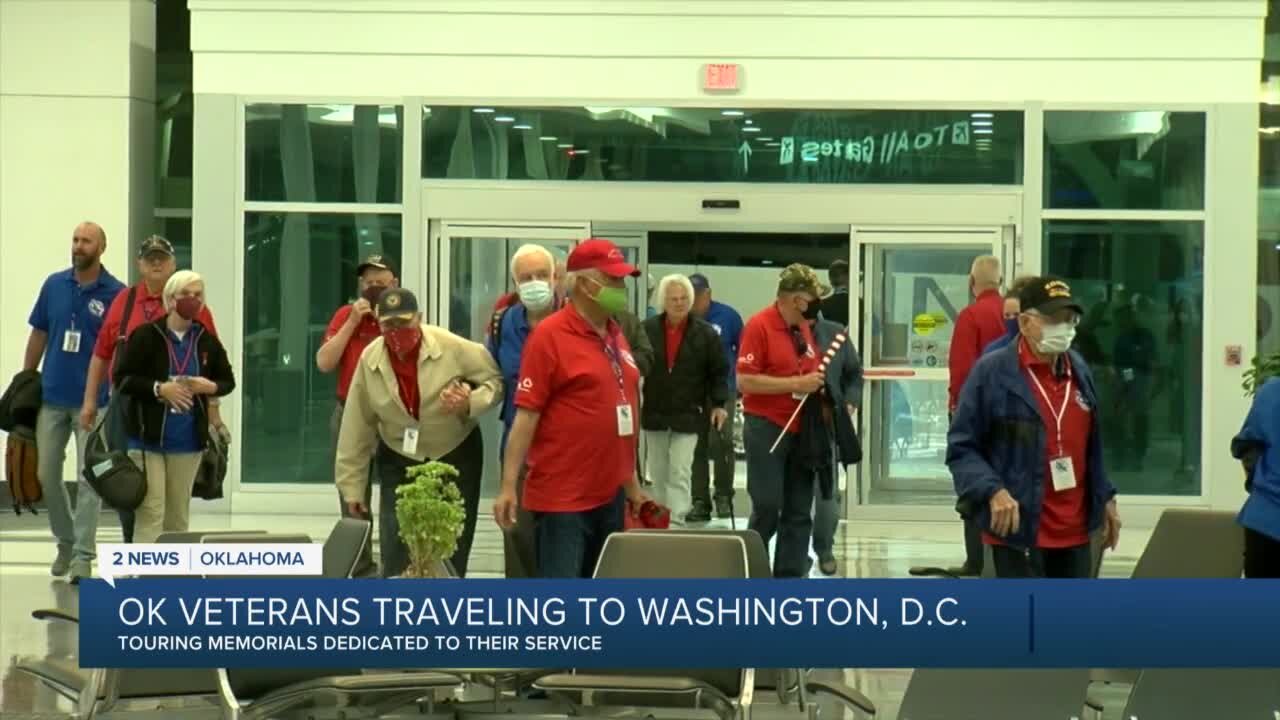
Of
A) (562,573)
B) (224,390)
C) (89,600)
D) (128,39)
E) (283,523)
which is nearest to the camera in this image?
(89,600)

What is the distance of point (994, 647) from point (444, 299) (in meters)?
11.5

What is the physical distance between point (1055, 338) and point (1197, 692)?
156 cm

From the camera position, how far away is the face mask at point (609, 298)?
802cm

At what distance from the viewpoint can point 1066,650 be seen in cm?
566

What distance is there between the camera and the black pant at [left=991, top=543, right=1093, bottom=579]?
24.5 ft

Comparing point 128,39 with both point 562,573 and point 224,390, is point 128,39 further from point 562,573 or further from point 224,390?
point 562,573

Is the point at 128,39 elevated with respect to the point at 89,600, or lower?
elevated

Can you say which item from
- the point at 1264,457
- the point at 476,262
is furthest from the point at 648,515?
the point at 476,262

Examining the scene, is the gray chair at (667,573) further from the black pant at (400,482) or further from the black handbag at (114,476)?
the black handbag at (114,476)

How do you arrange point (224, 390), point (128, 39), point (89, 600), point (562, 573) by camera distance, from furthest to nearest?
point (128, 39) → point (224, 390) → point (562, 573) → point (89, 600)

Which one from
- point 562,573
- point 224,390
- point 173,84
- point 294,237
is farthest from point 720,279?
point 562,573

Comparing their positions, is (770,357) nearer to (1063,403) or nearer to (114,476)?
(114,476)

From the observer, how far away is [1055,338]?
750cm

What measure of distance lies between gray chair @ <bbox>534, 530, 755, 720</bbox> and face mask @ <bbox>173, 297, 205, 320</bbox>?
450cm
